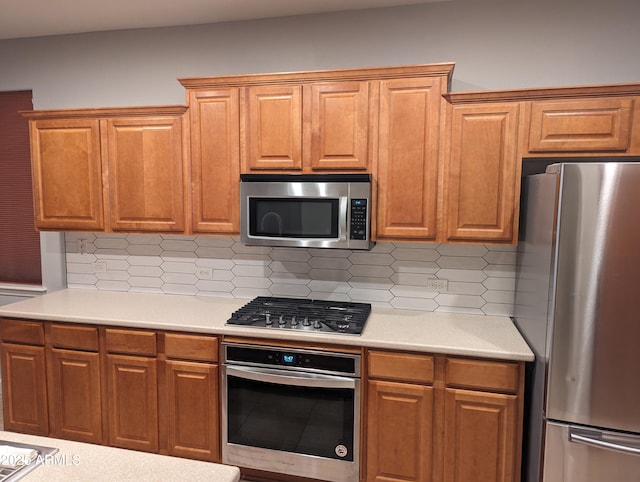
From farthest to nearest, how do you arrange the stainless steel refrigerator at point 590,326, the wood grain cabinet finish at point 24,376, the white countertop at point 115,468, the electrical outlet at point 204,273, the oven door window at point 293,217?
the electrical outlet at point 204,273 < the wood grain cabinet finish at point 24,376 < the oven door window at point 293,217 < the stainless steel refrigerator at point 590,326 < the white countertop at point 115,468

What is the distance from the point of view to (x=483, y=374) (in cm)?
214

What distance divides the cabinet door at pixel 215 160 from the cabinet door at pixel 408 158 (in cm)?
87

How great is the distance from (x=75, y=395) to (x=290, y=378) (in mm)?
1400

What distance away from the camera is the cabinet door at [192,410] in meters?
2.47

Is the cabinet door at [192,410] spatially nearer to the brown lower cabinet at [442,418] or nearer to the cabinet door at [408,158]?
the brown lower cabinet at [442,418]

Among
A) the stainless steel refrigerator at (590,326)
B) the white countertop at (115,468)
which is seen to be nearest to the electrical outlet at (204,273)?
the white countertop at (115,468)

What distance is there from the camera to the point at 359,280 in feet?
9.41

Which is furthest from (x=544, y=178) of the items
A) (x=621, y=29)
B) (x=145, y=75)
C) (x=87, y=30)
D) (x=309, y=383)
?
(x=87, y=30)

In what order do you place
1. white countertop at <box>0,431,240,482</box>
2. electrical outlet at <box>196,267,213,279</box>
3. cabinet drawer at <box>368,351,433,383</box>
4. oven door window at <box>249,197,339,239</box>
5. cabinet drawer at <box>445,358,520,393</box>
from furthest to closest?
electrical outlet at <box>196,267,213,279</box>, oven door window at <box>249,197,339,239</box>, cabinet drawer at <box>368,351,433,383</box>, cabinet drawer at <box>445,358,520,393</box>, white countertop at <box>0,431,240,482</box>

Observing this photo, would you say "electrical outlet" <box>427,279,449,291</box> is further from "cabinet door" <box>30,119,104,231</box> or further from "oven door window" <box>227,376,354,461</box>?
"cabinet door" <box>30,119,104,231</box>

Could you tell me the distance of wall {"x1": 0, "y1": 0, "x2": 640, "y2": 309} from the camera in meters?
2.44

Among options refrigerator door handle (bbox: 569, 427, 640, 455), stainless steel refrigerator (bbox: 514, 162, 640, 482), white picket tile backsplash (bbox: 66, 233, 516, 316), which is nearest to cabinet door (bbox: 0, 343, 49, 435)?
white picket tile backsplash (bbox: 66, 233, 516, 316)

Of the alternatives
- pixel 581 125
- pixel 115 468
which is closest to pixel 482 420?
pixel 581 125

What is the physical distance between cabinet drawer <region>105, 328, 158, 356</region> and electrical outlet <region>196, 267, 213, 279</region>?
2.24 feet
